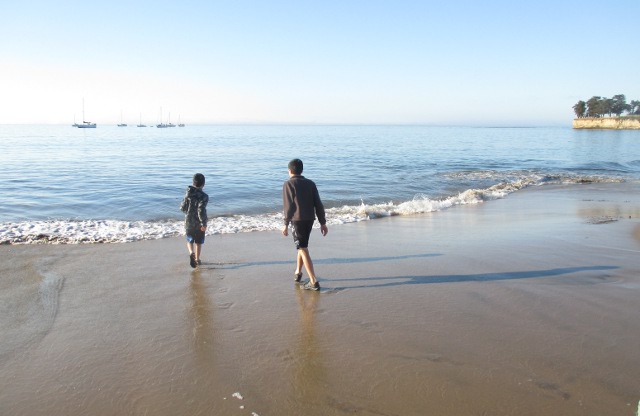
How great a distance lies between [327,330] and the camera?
439cm

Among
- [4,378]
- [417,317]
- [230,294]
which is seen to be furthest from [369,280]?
[4,378]

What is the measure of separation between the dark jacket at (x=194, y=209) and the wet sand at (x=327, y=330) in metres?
0.70

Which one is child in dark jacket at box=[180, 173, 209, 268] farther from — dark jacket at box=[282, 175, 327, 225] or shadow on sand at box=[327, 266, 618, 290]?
shadow on sand at box=[327, 266, 618, 290]

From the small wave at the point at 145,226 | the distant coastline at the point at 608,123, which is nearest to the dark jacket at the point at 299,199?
the small wave at the point at 145,226

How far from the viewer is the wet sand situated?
3.23 m

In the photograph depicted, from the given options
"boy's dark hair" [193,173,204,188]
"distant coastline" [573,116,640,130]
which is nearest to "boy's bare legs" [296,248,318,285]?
"boy's dark hair" [193,173,204,188]

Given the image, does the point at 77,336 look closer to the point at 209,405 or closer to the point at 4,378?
the point at 4,378

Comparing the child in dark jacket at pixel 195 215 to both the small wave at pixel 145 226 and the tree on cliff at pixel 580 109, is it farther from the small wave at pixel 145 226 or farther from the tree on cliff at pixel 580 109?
the tree on cliff at pixel 580 109

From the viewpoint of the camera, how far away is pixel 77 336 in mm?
4281

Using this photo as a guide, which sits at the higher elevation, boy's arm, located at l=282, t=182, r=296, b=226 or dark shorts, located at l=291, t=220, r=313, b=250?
boy's arm, located at l=282, t=182, r=296, b=226

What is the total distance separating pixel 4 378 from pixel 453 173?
23.8 meters

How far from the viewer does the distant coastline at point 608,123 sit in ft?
350

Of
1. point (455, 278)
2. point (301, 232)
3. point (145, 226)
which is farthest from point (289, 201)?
point (145, 226)

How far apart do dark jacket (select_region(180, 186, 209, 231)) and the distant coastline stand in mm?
129957
